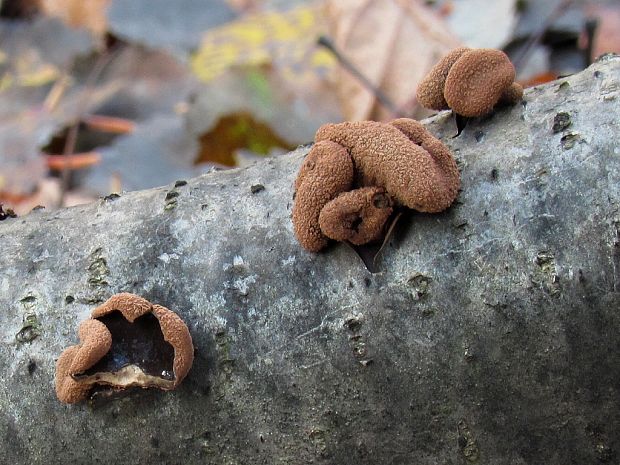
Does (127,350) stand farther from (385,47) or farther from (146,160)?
(385,47)

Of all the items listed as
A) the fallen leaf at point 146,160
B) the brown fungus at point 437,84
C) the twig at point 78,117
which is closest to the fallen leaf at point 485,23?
the fallen leaf at point 146,160

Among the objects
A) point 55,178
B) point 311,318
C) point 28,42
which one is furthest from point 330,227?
point 28,42

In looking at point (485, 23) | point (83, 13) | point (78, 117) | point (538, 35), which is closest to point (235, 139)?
point (78, 117)

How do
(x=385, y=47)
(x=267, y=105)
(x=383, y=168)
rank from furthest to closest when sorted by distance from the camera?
(x=267, y=105)
(x=385, y=47)
(x=383, y=168)

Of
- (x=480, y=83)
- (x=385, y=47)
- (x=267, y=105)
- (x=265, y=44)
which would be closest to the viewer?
(x=480, y=83)

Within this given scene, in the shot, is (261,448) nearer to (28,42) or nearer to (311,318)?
(311,318)
